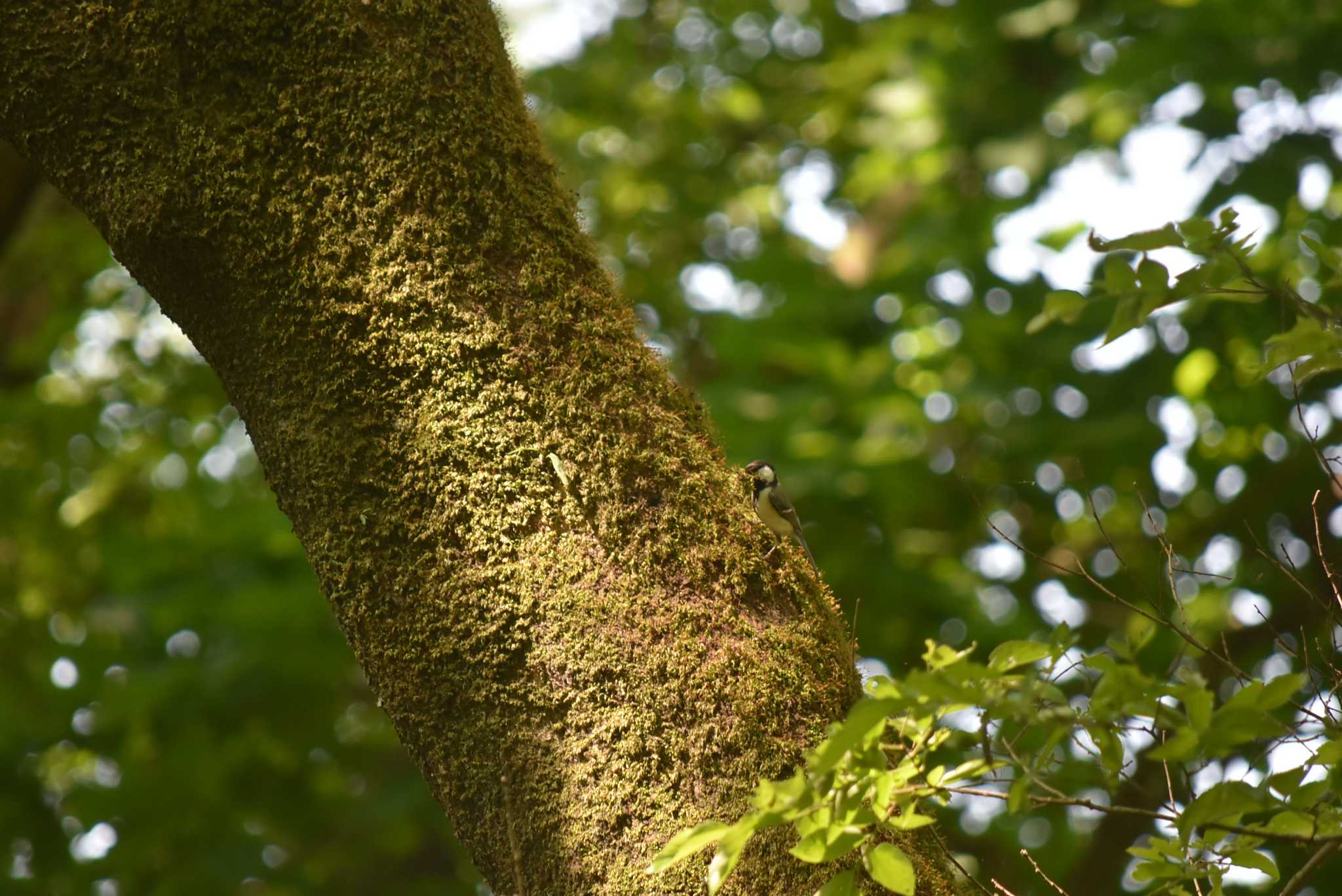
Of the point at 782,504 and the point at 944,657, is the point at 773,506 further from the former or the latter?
the point at 944,657

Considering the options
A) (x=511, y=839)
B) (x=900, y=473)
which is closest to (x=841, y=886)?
(x=511, y=839)

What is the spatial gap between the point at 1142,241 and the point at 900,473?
368 centimetres

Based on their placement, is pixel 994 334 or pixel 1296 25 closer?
pixel 1296 25

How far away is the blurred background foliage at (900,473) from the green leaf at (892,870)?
2.52 meters

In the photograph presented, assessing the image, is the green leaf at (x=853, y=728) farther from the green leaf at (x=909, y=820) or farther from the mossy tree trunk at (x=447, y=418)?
the mossy tree trunk at (x=447, y=418)

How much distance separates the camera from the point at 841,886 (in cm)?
141

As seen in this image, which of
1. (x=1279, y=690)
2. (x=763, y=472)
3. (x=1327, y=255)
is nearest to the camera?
(x=1279, y=690)

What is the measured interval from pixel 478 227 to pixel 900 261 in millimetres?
4762

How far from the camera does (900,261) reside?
614cm

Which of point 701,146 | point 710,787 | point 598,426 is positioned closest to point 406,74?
point 598,426

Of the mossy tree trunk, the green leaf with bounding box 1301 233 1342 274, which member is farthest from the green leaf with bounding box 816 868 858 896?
the green leaf with bounding box 1301 233 1342 274

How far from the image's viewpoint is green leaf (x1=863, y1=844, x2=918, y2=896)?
4.42 ft

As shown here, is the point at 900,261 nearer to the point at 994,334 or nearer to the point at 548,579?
the point at 994,334

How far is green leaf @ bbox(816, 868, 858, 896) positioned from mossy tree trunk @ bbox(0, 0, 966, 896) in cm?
20
